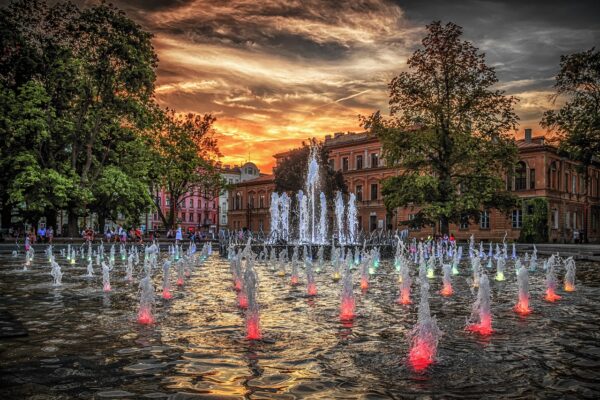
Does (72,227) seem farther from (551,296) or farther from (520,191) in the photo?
(520,191)

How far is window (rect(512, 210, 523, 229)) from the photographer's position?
5286cm

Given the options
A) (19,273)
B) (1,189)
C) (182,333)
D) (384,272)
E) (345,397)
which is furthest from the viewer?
(1,189)

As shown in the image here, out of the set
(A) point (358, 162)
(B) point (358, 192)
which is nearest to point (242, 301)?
(B) point (358, 192)

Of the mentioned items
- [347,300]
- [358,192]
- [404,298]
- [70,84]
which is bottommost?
[404,298]

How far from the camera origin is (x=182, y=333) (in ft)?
23.9

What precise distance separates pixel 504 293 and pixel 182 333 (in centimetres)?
818

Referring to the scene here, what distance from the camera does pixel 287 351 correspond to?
247 inches

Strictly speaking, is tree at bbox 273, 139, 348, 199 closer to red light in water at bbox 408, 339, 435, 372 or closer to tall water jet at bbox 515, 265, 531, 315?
tall water jet at bbox 515, 265, 531, 315

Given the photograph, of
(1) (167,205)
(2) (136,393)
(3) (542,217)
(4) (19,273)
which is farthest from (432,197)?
(1) (167,205)

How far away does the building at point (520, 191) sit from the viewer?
52.3 meters

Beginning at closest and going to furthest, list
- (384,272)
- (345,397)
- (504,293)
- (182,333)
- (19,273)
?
1. (345,397)
2. (182,333)
3. (504,293)
4. (19,273)
5. (384,272)

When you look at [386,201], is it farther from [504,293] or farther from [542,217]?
[504,293]

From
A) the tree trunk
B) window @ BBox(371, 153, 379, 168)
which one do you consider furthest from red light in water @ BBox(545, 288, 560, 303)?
window @ BBox(371, 153, 379, 168)

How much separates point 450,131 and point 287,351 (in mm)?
30800
